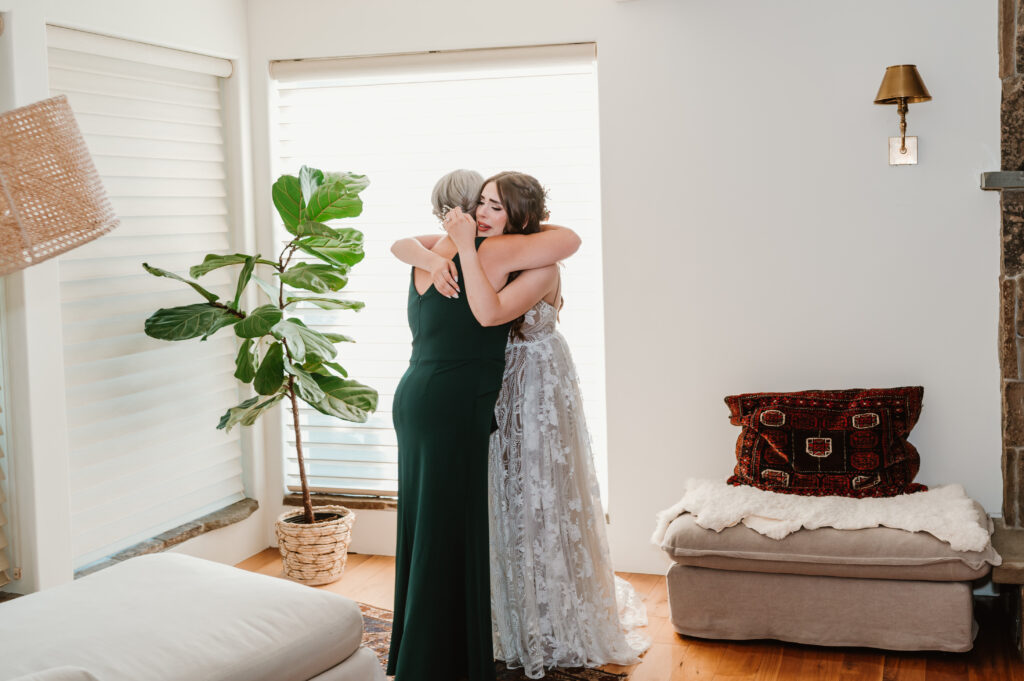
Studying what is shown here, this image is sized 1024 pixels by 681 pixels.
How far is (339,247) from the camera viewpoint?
4.07m

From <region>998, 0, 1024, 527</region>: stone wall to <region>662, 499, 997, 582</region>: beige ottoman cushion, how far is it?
31 centimetres

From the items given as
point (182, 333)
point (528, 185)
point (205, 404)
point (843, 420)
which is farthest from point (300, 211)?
point (843, 420)

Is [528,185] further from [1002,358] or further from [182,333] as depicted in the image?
[1002,358]

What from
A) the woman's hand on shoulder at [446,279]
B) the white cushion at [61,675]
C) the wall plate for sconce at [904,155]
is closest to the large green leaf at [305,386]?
the woman's hand on shoulder at [446,279]

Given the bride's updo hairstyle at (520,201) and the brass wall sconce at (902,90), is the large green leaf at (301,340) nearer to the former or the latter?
the bride's updo hairstyle at (520,201)

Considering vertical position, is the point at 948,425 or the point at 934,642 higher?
the point at 948,425

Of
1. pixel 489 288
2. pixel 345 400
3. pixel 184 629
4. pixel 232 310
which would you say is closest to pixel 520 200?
pixel 489 288

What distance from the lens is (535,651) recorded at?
3.22m

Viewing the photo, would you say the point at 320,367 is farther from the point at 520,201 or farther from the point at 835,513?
the point at 835,513

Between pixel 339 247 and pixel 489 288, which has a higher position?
pixel 339 247

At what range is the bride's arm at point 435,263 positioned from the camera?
312cm

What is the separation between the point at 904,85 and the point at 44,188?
10.2 ft

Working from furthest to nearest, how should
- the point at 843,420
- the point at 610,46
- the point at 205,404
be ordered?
the point at 205,404, the point at 610,46, the point at 843,420

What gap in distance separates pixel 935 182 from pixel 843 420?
988mm
